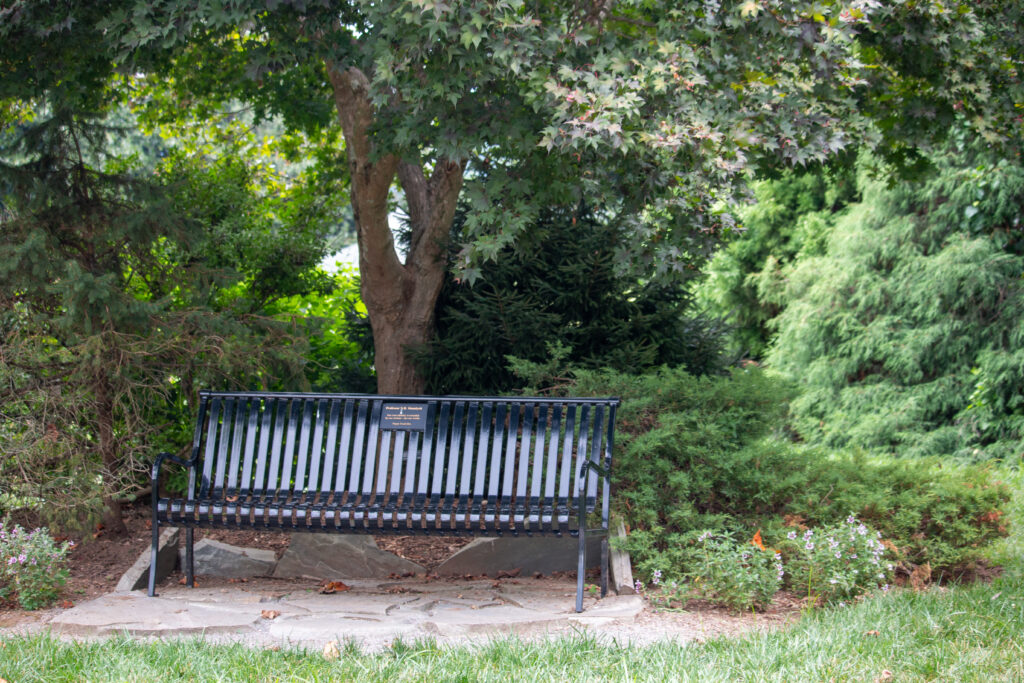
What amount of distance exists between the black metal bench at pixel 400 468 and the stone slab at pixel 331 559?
1.25 feet

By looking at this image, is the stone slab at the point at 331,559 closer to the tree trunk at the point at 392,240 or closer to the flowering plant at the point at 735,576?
the tree trunk at the point at 392,240

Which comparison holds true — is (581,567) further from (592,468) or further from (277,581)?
(277,581)

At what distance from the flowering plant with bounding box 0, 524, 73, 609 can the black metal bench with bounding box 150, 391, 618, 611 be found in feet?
1.63

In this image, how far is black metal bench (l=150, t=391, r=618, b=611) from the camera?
4750 mm

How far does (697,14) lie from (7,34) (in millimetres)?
4032

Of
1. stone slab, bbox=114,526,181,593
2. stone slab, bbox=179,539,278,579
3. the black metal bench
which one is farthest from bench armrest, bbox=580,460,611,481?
stone slab, bbox=114,526,181,593

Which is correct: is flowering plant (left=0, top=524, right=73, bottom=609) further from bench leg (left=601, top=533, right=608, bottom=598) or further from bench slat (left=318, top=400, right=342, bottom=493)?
bench leg (left=601, top=533, right=608, bottom=598)

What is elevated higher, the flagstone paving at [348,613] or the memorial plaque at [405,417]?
the memorial plaque at [405,417]

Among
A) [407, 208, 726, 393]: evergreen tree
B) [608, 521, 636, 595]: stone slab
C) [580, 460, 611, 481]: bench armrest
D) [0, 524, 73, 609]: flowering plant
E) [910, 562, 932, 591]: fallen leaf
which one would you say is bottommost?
[0, 524, 73, 609]: flowering plant

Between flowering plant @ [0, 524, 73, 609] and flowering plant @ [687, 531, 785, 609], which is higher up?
flowering plant @ [687, 531, 785, 609]

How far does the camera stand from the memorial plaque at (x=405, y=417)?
203 inches

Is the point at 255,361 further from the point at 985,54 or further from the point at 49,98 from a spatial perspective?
the point at 985,54

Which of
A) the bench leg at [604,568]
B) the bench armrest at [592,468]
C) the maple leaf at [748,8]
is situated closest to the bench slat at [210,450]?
the bench armrest at [592,468]

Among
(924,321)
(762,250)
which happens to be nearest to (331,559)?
(924,321)
